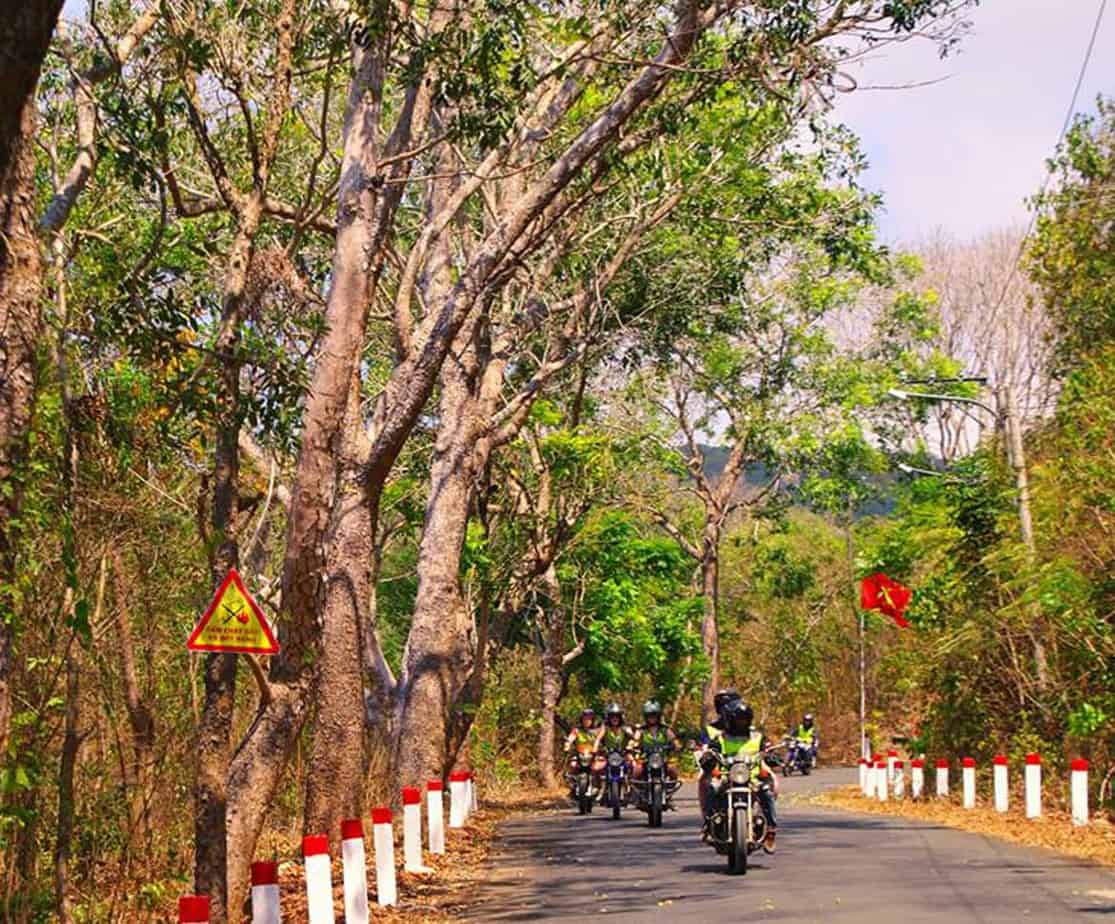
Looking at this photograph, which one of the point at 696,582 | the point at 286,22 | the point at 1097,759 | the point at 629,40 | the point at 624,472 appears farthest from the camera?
the point at 696,582

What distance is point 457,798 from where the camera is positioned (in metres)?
23.8

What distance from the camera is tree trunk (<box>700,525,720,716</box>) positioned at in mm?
53541

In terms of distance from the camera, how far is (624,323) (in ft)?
102

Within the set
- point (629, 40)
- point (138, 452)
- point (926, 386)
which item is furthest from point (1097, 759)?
point (926, 386)

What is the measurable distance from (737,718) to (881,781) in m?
16.6

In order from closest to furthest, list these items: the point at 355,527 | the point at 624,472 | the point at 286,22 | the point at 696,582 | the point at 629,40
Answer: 1. the point at 286,22
2. the point at 355,527
3. the point at 629,40
4. the point at 624,472
5. the point at 696,582

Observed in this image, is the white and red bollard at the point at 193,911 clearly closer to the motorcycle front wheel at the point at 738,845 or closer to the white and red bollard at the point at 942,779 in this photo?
the motorcycle front wheel at the point at 738,845

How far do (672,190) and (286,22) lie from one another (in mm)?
12978

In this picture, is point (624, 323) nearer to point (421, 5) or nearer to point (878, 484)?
point (421, 5)

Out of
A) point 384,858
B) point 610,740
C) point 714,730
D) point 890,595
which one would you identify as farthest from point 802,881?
point 890,595

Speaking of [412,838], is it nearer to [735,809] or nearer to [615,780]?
[735,809]

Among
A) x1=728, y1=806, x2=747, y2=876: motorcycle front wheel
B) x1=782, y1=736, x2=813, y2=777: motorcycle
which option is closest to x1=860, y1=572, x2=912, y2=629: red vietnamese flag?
x1=782, y1=736, x2=813, y2=777: motorcycle

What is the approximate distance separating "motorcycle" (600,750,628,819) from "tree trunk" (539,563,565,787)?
13.8 metres

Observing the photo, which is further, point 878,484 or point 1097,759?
point 878,484
